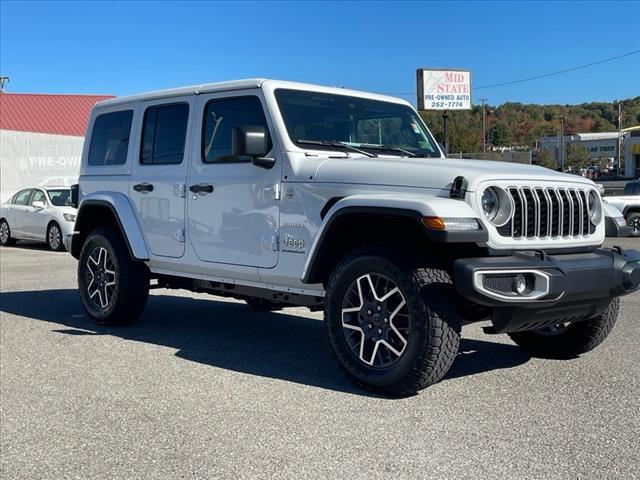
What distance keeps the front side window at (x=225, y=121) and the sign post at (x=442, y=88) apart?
38.0m

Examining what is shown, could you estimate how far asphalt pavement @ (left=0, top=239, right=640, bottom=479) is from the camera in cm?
371

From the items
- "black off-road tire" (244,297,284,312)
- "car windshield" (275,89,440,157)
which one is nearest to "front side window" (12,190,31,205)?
"black off-road tire" (244,297,284,312)

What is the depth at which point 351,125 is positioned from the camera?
243 inches

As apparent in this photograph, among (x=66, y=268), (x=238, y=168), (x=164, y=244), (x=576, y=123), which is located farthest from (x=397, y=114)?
(x=576, y=123)

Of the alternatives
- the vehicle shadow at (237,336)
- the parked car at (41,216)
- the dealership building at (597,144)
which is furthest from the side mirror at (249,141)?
the dealership building at (597,144)

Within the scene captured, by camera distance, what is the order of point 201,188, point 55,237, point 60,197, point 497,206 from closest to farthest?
point 497,206 < point 201,188 < point 55,237 < point 60,197

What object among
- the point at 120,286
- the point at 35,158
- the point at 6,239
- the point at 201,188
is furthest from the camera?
the point at 35,158

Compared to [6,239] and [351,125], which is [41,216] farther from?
[351,125]

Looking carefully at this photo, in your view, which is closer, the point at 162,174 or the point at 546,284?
the point at 546,284

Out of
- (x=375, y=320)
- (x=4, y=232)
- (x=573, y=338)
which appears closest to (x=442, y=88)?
(x=4, y=232)

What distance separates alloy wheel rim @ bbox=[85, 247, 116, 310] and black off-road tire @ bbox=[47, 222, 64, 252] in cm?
955

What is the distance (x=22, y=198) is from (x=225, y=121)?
43.6 feet

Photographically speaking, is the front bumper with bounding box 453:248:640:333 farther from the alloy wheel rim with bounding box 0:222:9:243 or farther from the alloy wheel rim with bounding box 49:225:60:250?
the alloy wheel rim with bounding box 0:222:9:243

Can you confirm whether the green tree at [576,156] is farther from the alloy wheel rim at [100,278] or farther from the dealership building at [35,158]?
the alloy wheel rim at [100,278]
